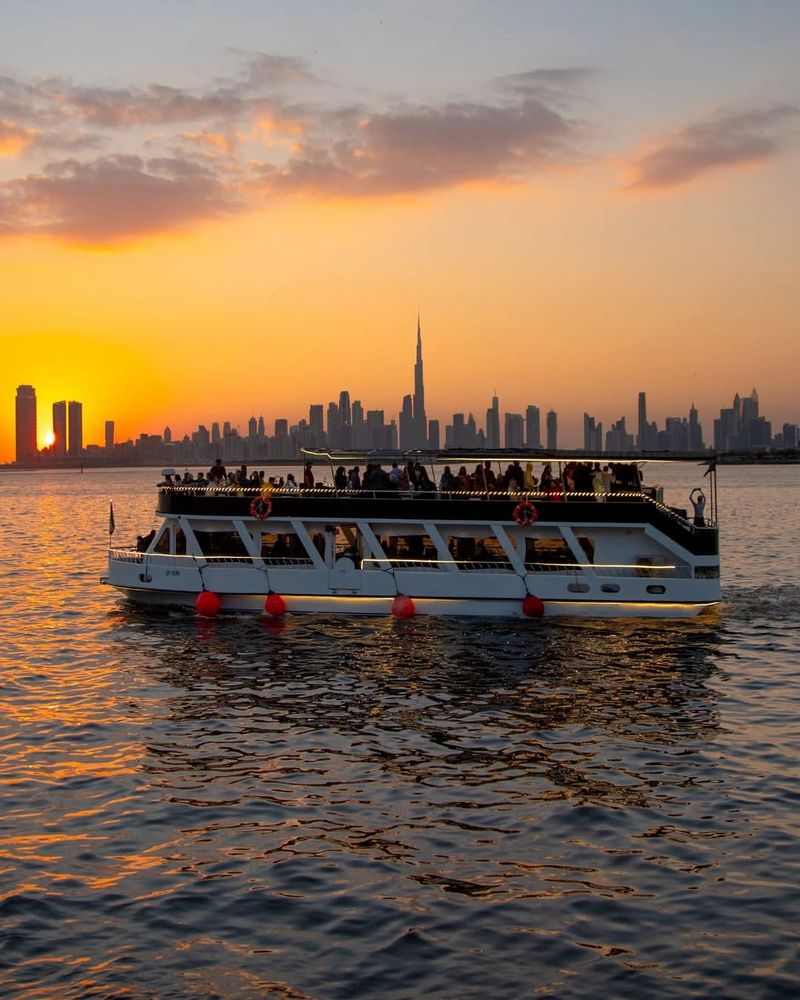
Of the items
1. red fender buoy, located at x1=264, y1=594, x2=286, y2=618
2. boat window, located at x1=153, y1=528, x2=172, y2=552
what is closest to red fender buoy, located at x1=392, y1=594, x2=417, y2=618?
red fender buoy, located at x1=264, y1=594, x2=286, y2=618

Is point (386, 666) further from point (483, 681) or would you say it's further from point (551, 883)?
point (551, 883)

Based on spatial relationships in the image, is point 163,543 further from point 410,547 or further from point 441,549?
point 441,549

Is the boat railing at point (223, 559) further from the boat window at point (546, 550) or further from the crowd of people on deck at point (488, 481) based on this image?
the boat window at point (546, 550)

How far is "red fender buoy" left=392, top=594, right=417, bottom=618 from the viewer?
3312 cm

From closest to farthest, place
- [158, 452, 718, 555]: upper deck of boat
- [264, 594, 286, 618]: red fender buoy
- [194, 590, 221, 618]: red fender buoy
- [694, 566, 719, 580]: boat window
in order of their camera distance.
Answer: [694, 566, 719, 580]: boat window
[158, 452, 718, 555]: upper deck of boat
[264, 594, 286, 618]: red fender buoy
[194, 590, 221, 618]: red fender buoy

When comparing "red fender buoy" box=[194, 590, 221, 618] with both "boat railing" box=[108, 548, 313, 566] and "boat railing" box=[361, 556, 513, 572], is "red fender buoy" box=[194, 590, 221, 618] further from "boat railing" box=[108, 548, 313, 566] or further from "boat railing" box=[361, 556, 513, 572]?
"boat railing" box=[361, 556, 513, 572]

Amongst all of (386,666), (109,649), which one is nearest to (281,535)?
(109,649)

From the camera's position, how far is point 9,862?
14.3m

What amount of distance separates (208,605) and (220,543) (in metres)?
2.10

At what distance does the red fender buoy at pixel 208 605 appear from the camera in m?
34.2

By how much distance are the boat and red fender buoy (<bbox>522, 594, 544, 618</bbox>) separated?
0.14ft

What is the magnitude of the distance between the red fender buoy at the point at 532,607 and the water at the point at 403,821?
3.21 m

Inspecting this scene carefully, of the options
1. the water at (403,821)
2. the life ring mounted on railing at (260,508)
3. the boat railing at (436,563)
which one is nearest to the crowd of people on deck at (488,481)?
the life ring mounted on railing at (260,508)

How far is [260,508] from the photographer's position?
34.3 m
